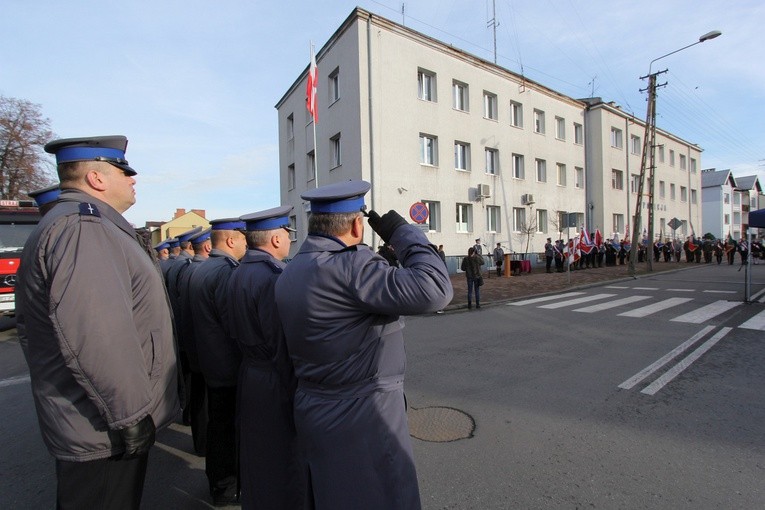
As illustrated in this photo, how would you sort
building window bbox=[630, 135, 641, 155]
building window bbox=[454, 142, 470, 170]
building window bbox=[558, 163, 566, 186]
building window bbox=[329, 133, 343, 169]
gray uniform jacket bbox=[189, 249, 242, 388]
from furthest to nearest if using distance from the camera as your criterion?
1. building window bbox=[630, 135, 641, 155]
2. building window bbox=[558, 163, 566, 186]
3. building window bbox=[454, 142, 470, 170]
4. building window bbox=[329, 133, 343, 169]
5. gray uniform jacket bbox=[189, 249, 242, 388]

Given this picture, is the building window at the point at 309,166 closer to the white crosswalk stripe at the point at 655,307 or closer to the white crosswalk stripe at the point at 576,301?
the white crosswalk stripe at the point at 576,301

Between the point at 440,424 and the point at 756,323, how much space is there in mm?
8178

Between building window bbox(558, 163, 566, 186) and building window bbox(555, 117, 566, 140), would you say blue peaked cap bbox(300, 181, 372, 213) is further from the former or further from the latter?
building window bbox(555, 117, 566, 140)

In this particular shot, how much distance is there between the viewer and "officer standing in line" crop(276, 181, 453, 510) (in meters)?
1.80

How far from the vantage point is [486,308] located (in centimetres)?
1184

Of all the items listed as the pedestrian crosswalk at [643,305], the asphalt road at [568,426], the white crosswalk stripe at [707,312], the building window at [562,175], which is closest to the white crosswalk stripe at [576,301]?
the pedestrian crosswalk at [643,305]

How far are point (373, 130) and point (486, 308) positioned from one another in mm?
10253

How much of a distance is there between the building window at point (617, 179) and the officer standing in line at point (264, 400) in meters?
35.4

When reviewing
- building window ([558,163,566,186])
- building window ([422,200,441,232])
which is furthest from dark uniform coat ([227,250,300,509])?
building window ([558,163,566,186])

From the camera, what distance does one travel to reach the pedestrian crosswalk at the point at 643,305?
9.12 metres

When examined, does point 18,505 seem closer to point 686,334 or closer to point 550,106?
point 686,334

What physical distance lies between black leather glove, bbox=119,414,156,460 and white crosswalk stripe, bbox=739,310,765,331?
10.1 meters

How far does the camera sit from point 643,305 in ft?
35.9

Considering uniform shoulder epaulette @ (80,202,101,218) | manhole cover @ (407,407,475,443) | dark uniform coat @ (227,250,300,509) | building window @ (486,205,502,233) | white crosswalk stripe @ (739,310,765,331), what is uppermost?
building window @ (486,205,502,233)
